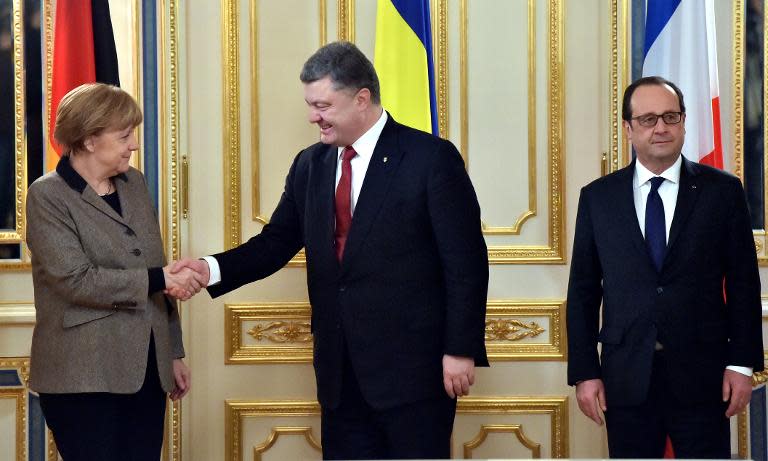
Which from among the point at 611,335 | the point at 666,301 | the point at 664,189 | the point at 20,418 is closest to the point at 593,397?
the point at 611,335

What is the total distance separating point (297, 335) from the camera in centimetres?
387

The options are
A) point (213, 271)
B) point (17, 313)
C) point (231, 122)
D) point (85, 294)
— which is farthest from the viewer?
point (231, 122)

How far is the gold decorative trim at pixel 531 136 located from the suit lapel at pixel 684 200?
3.37 ft

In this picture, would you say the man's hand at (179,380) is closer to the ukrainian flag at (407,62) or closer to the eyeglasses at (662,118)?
the ukrainian flag at (407,62)

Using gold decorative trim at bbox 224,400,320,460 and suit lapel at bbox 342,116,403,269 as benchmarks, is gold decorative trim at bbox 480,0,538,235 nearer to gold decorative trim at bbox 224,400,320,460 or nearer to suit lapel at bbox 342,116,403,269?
gold decorative trim at bbox 224,400,320,460

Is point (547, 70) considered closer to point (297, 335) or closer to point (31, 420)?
point (297, 335)

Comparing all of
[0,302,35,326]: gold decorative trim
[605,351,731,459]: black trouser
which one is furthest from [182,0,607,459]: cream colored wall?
[605,351,731,459]: black trouser

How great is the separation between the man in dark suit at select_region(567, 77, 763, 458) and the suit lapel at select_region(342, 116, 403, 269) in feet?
1.92

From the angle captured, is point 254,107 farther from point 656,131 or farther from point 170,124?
point 656,131

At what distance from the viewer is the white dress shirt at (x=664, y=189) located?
283cm

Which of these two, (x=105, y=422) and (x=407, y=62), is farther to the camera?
(x=407, y=62)

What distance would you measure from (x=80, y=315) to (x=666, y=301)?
1.54 m

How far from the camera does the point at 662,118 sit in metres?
2.81

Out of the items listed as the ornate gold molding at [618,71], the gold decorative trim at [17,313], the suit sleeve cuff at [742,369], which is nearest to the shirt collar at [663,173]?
the suit sleeve cuff at [742,369]
